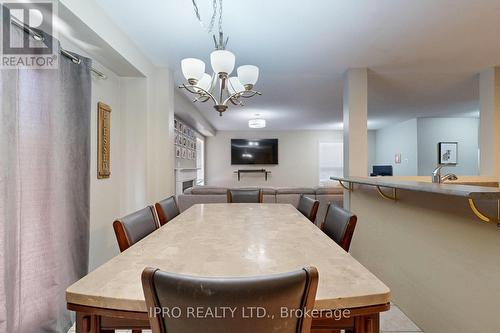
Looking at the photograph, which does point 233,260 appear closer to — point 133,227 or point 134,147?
point 133,227

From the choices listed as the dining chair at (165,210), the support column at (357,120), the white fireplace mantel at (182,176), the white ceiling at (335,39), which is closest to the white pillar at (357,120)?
the support column at (357,120)

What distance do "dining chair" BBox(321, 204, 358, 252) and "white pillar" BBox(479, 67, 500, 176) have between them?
2.68 m

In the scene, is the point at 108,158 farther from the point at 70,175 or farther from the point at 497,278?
the point at 497,278

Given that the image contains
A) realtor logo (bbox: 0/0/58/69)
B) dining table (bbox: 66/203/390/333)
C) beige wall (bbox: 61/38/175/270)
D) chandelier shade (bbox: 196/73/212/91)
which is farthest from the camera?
beige wall (bbox: 61/38/175/270)

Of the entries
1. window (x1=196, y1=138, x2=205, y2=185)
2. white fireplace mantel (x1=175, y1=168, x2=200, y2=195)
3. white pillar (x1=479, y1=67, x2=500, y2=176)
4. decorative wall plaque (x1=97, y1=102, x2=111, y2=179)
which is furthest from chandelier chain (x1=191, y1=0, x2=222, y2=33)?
window (x1=196, y1=138, x2=205, y2=185)

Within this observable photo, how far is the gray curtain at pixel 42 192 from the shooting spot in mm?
1365

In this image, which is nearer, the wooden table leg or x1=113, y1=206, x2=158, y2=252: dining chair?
the wooden table leg

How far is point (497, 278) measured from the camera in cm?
123

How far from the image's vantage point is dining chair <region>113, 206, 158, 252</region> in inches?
47.4

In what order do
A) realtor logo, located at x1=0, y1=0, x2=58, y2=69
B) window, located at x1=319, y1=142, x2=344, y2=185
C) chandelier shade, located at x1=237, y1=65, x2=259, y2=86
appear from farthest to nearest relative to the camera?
window, located at x1=319, y1=142, x2=344, y2=185 → chandelier shade, located at x1=237, y1=65, x2=259, y2=86 → realtor logo, located at x1=0, y1=0, x2=58, y2=69

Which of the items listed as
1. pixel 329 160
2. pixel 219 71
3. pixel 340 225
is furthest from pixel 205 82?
pixel 329 160

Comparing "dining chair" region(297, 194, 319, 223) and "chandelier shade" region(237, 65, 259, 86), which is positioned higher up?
"chandelier shade" region(237, 65, 259, 86)

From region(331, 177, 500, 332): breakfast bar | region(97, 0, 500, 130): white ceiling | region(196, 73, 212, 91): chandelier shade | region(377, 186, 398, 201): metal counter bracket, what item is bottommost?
region(331, 177, 500, 332): breakfast bar

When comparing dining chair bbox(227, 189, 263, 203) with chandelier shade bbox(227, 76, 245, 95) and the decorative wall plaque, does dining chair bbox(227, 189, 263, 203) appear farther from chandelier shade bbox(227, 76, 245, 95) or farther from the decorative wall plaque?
the decorative wall plaque
